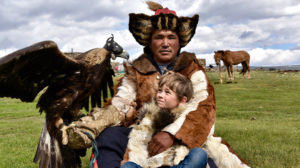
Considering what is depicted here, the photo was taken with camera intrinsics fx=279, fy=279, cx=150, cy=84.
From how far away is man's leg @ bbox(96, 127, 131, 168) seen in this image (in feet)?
8.87

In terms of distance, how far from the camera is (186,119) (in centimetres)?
271

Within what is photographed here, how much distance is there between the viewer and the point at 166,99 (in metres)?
2.87

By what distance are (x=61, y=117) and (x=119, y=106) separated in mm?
714

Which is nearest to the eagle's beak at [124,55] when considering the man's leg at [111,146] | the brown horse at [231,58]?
the man's leg at [111,146]

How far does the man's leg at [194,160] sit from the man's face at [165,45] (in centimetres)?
126

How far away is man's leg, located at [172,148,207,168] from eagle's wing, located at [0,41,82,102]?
152cm

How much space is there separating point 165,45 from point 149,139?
3.75 ft

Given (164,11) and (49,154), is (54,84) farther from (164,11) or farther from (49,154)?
(164,11)

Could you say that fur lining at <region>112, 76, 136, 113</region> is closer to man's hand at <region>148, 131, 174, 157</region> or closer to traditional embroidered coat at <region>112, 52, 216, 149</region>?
traditional embroidered coat at <region>112, 52, 216, 149</region>

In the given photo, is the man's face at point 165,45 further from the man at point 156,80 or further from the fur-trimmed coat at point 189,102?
the fur-trimmed coat at point 189,102

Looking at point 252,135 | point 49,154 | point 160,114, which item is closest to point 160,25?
point 160,114

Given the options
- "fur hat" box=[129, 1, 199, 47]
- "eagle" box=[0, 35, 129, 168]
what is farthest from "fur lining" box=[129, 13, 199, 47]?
"eagle" box=[0, 35, 129, 168]

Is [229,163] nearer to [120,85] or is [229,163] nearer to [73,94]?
[120,85]

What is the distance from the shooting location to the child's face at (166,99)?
9.37 feet
